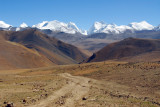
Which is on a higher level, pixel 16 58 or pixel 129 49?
pixel 16 58

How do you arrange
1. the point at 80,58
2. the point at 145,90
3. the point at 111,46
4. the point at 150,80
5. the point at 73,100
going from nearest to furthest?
the point at 73,100
the point at 145,90
the point at 150,80
the point at 111,46
the point at 80,58

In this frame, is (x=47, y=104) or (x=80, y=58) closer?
(x=47, y=104)

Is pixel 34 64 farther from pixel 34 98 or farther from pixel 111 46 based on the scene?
pixel 34 98

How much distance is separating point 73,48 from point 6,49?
9813 cm

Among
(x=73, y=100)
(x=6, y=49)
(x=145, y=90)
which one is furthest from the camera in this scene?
(x=6, y=49)

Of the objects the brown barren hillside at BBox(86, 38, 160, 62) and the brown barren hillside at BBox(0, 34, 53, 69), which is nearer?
the brown barren hillside at BBox(0, 34, 53, 69)

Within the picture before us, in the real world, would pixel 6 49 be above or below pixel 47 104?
above

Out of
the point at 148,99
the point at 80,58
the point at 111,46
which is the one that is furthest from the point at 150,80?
the point at 80,58

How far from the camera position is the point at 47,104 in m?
15.8

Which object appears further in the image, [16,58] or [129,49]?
[129,49]

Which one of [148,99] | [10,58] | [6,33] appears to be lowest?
[148,99]

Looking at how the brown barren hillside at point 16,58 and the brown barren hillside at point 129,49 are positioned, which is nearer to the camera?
the brown barren hillside at point 16,58

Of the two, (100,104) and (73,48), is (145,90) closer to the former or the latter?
(100,104)

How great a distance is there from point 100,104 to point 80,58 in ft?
547
